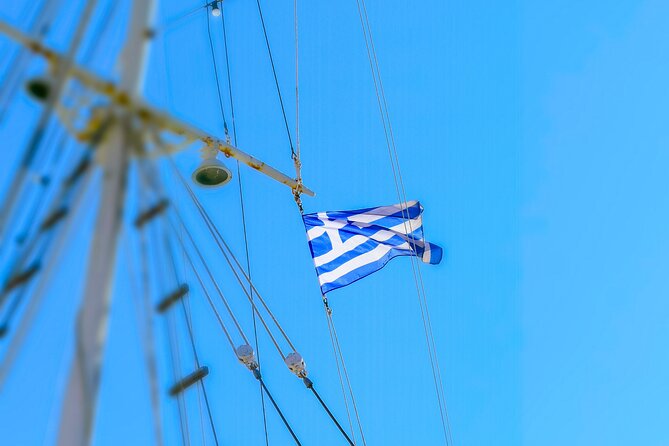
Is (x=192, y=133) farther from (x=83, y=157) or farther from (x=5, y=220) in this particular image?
(x=5, y=220)

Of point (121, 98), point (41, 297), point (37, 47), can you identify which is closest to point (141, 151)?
point (121, 98)

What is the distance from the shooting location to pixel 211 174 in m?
8.84

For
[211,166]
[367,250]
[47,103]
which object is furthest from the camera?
[367,250]

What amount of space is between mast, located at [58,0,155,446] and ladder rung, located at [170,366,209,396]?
1.44 m

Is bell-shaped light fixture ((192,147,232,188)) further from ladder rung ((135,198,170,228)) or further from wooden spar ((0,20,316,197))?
ladder rung ((135,198,170,228))

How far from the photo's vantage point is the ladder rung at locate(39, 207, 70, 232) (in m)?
5.88

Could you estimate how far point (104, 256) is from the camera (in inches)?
205

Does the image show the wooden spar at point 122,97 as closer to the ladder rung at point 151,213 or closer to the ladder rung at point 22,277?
the ladder rung at point 151,213

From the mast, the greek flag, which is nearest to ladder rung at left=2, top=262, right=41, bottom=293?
the mast

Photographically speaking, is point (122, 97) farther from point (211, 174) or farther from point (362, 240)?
point (362, 240)

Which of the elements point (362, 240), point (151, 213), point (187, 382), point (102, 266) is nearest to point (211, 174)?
point (187, 382)

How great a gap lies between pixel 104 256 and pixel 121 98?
1.22 meters

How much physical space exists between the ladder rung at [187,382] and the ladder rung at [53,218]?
1.74 meters

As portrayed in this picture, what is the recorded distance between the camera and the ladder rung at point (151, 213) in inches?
221
